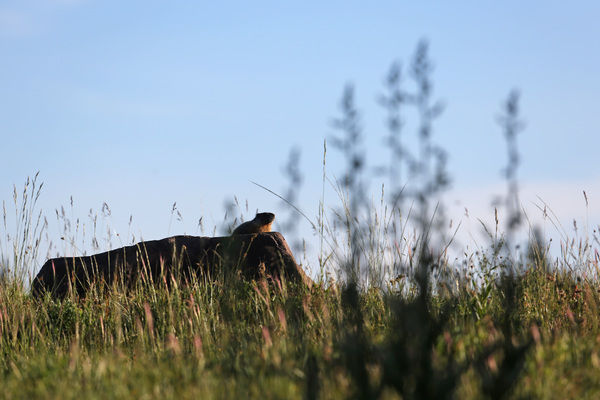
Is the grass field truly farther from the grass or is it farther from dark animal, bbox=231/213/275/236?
dark animal, bbox=231/213/275/236

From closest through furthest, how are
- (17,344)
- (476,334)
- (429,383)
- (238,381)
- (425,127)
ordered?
1. (429,383)
2. (238,381)
3. (425,127)
4. (476,334)
5. (17,344)

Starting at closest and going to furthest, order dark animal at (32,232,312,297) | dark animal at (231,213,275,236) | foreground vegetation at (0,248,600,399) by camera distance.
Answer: foreground vegetation at (0,248,600,399) < dark animal at (32,232,312,297) < dark animal at (231,213,275,236)

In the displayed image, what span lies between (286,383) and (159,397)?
549 mm

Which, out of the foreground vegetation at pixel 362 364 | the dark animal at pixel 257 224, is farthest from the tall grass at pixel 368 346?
the dark animal at pixel 257 224

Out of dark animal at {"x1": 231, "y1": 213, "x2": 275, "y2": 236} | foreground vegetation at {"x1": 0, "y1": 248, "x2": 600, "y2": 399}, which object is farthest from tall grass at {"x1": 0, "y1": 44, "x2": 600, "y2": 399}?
dark animal at {"x1": 231, "y1": 213, "x2": 275, "y2": 236}

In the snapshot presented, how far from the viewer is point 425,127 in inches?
122

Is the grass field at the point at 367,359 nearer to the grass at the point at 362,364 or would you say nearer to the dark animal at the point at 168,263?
the grass at the point at 362,364

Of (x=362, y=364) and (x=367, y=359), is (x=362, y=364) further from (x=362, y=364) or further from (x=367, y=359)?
(x=367, y=359)

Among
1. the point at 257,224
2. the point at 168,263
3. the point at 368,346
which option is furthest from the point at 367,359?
the point at 257,224

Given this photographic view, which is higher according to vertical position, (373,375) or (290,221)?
(290,221)

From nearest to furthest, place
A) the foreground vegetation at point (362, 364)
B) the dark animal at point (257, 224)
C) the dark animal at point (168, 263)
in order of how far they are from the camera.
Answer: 1. the foreground vegetation at point (362, 364)
2. the dark animal at point (168, 263)
3. the dark animal at point (257, 224)

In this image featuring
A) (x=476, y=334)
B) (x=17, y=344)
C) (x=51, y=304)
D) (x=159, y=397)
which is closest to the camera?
(x=159, y=397)

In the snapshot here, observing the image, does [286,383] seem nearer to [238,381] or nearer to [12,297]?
[238,381]

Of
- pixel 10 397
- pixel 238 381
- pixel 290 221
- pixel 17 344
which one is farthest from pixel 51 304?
pixel 238 381
